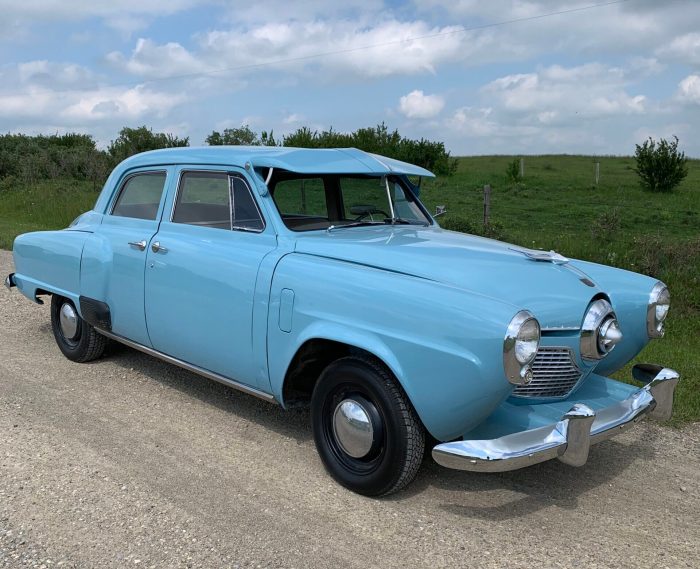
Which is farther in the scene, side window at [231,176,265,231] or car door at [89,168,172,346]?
car door at [89,168,172,346]

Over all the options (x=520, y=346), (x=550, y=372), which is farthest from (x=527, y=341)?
(x=550, y=372)

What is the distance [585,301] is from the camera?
3.56 m

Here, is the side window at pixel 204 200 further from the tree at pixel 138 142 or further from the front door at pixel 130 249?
the tree at pixel 138 142

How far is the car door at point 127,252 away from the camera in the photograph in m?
4.81

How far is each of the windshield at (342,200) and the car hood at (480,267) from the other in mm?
297

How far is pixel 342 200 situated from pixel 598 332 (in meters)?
1.90

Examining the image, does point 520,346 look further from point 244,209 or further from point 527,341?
point 244,209

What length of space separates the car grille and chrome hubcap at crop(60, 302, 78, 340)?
3.76 metres

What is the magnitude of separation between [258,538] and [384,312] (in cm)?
118

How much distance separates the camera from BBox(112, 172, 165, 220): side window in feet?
16.3

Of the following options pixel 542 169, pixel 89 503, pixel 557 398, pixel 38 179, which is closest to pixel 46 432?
pixel 89 503

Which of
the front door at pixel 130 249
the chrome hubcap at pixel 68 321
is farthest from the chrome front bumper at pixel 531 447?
the chrome hubcap at pixel 68 321

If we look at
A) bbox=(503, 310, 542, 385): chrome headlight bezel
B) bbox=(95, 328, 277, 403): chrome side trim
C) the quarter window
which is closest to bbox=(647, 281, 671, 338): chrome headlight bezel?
bbox=(503, 310, 542, 385): chrome headlight bezel

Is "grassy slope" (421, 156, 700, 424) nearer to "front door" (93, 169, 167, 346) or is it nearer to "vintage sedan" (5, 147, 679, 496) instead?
"vintage sedan" (5, 147, 679, 496)
